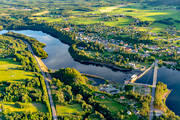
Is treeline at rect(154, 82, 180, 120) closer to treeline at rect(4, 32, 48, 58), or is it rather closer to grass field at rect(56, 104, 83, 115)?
grass field at rect(56, 104, 83, 115)

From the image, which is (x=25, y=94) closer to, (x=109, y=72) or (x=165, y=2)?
(x=109, y=72)

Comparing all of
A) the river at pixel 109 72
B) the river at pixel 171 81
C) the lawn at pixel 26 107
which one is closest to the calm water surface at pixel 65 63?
the river at pixel 109 72

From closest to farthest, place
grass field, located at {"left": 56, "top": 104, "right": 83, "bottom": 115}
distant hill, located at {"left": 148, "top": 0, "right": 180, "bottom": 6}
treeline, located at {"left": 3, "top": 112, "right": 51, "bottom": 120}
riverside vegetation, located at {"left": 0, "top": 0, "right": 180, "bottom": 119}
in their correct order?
treeline, located at {"left": 3, "top": 112, "right": 51, "bottom": 120}
grass field, located at {"left": 56, "top": 104, "right": 83, "bottom": 115}
riverside vegetation, located at {"left": 0, "top": 0, "right": 180, "bottom": 119}
distant hill, located at {"left": 148, "top": 0, "right": 180, "bottom": 6}

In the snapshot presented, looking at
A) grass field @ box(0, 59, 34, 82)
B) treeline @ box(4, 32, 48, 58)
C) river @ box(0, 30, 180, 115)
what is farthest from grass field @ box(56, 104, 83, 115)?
treeline @ box(4, 32, 48, 58)

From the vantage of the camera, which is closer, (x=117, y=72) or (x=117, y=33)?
(x=117, y=72)

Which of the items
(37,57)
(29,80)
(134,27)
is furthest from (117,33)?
(29,80)

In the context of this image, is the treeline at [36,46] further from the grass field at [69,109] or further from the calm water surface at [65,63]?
the grass field at [69,109]

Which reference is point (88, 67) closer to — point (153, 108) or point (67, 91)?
point (67, 91)
